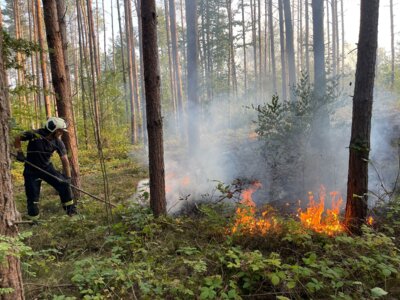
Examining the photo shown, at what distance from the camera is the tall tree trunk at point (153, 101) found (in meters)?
5.23

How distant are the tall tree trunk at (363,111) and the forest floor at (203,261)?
58cm

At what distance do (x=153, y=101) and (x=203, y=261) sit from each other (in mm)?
2840

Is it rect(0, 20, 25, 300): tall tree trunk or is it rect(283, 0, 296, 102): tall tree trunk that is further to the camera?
rect(283, 0, 296, 102): tall tree trunk

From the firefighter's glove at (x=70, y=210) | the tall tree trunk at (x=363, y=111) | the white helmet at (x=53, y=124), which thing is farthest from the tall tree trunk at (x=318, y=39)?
the firefighter's glove at (x=70, y=210)

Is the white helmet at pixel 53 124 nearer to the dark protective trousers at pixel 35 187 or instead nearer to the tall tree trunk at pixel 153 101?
the dark protective trousers at pixel 35 187

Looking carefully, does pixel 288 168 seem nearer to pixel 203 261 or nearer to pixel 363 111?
pixel 363 111

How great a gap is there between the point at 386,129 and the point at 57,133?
1095 cm

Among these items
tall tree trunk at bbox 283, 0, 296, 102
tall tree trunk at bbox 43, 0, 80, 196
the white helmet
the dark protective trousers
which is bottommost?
the dark protective trousers

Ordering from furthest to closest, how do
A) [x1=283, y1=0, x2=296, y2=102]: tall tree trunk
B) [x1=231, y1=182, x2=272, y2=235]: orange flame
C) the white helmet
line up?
[x1=283, y1=0, x2=296, y2=102]: tall tree trunk → the white helmet → [x1=231, y1=182, x2=272, y2=235]: orange flame

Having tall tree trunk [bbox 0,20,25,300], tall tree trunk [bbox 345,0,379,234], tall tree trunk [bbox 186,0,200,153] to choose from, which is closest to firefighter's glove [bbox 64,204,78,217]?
tall tree trunk [bbox 0,20,25,300]

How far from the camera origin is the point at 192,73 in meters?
12.8

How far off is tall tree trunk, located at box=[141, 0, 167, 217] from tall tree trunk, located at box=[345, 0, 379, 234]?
129 inches

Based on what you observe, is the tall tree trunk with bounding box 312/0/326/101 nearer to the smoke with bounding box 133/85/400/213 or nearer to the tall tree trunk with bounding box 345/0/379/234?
the smoke with bounding box 133/85/400/213

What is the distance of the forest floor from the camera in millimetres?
3443
